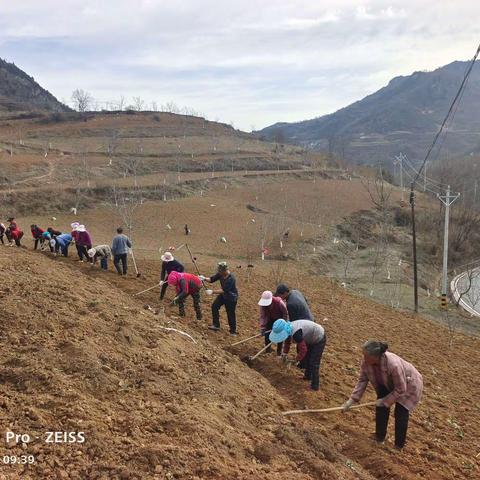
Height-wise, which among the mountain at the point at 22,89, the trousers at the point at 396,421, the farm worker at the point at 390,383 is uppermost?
the mountain at the point at 22,89

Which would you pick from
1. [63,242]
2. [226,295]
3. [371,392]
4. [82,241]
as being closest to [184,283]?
[226,295]

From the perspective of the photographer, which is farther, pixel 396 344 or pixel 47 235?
pixel 47 235

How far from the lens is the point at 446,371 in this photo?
929 cm

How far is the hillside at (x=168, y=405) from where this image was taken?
391 cm

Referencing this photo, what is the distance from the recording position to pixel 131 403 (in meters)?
4.62

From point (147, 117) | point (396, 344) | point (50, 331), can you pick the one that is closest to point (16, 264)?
point (50, 331)

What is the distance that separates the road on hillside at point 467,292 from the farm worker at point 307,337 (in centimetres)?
1774

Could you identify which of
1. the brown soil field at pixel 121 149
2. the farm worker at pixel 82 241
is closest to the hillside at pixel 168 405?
the farm worker at pixel 82 241

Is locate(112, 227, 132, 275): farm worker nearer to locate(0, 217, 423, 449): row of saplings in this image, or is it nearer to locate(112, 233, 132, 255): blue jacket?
locate(112, 233, 132, 255): blue jacket

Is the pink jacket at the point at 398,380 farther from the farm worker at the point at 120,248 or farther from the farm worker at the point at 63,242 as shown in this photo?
the farm worker at the point at 63,242

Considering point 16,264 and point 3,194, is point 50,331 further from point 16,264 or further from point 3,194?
point 3,194

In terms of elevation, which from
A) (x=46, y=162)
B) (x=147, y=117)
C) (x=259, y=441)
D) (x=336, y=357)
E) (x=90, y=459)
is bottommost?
(x=336, y=357)

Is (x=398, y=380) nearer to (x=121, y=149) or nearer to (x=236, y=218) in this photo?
(x=236, y=218)

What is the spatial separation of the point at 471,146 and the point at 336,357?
176 m
